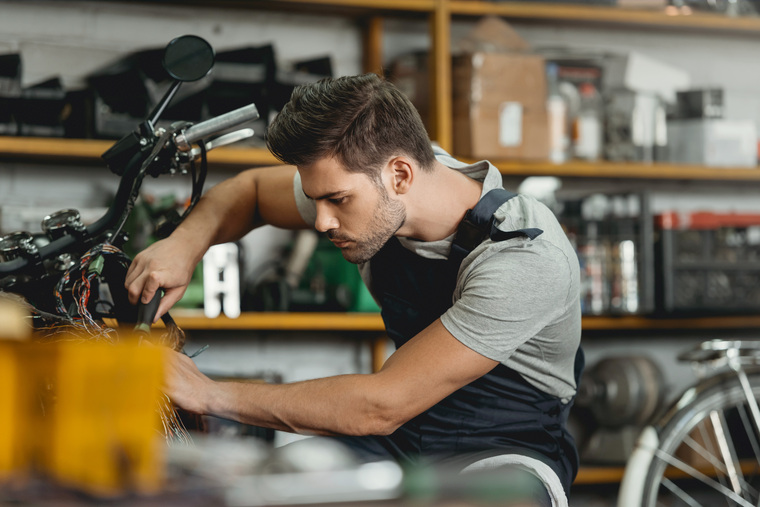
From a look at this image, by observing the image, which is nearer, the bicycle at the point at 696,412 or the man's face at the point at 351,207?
the man's face at the point at 351,207

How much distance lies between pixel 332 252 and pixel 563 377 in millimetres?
1160

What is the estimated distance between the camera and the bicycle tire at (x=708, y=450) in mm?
2047

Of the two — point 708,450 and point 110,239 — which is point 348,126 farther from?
point 708,450

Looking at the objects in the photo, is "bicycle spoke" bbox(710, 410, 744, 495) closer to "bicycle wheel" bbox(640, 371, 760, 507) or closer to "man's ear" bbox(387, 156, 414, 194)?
"bicycle wheel" bbox(640, 371, 760, 507)

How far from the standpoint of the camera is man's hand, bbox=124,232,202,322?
1098 mm

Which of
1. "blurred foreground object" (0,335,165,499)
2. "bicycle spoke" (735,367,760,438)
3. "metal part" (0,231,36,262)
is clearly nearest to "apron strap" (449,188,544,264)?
"metal part" (0,231,36,262)

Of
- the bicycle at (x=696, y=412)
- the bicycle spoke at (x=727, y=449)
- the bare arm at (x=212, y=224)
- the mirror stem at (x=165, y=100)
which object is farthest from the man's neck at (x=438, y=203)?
the bicycle spoke at (x=727, y=449)

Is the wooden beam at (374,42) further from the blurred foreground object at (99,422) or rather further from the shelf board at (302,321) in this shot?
the blurred foreground object at (99,422)

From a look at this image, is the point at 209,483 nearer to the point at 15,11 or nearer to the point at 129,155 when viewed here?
the point at 129,155

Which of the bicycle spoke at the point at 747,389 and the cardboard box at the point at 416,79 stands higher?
the cardboard box at the point at 416,79

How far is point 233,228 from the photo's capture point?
56.8 inches

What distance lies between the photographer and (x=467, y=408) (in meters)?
1.34

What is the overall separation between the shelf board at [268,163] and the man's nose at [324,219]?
98cm

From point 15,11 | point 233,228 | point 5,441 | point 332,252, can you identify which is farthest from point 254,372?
point 5,441
